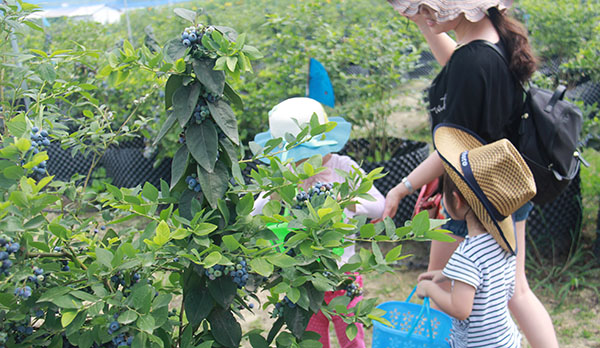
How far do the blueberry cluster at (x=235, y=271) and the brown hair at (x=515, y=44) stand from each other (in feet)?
4.75

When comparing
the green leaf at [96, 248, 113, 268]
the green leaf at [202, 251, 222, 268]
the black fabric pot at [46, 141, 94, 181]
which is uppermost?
the green leaf at [202, 251, 222, 268]

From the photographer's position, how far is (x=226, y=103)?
1230 millimetres

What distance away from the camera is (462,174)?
193cm

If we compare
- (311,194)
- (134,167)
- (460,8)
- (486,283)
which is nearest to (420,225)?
(311,194)

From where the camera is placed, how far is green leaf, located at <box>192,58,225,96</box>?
1.11 metres

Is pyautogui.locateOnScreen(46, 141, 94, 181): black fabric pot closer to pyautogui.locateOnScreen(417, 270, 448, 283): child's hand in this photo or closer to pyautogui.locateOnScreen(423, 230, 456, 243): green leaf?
pyautogui.locateOnScreen(417, 270, 448, 283): child's hand

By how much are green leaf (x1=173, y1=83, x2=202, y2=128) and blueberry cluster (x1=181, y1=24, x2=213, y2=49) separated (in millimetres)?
85

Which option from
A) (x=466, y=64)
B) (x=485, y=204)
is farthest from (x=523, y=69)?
(x=485, y=204)

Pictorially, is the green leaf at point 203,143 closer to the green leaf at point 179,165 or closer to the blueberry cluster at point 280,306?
the green leaf at point 179,165

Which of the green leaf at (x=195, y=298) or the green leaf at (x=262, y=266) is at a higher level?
the green leaf at (x=262, y=266)

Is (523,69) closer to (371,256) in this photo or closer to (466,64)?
(466,64)

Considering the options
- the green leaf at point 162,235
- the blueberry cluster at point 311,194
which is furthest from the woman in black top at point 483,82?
the green leaf at point 162,235

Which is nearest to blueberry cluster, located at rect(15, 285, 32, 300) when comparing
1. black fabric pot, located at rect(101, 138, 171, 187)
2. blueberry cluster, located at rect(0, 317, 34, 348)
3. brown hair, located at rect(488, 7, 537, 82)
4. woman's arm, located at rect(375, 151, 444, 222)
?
blueberry cluster, located at rect(0, 317, 34, 348)

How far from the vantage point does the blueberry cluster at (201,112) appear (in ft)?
3.83
